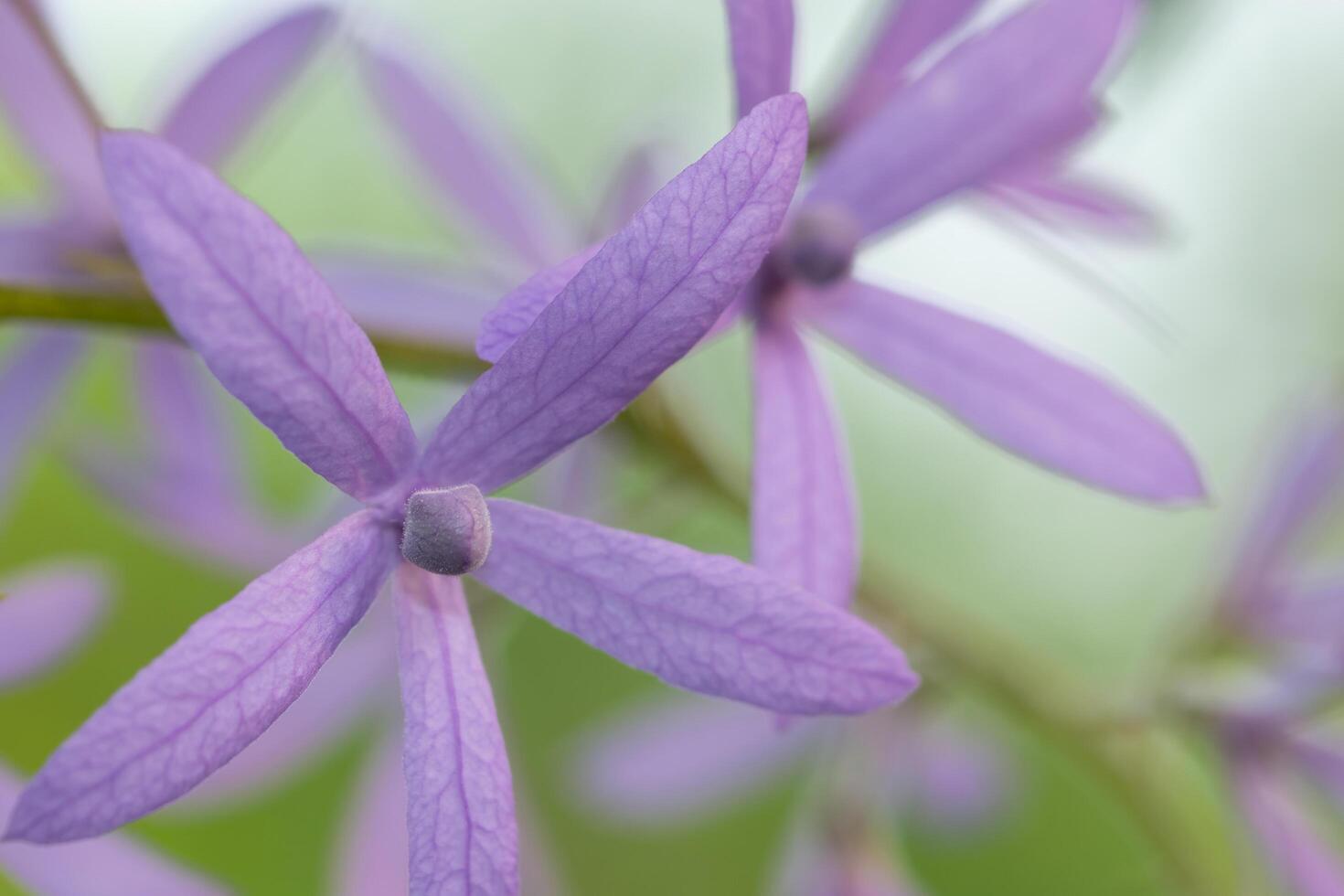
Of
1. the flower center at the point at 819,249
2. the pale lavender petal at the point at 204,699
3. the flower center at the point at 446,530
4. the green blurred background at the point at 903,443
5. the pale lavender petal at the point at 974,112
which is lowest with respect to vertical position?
the green blurred background at the point at 903,443

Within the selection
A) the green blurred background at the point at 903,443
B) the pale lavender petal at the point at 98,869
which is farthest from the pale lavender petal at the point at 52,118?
the green blurred background at the point at 903,443

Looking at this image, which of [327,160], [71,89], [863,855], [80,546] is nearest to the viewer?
[71,89]

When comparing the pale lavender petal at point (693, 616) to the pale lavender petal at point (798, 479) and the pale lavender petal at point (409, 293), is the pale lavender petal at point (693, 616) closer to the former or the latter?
the pale lavender petal at point (798, 479)

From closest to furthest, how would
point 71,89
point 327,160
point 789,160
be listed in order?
point 789,160 < point 71,89 < point 327,160

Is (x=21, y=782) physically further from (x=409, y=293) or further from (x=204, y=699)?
(x=409, y=293)

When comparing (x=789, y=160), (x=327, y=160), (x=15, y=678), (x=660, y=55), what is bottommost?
(x=327, y=160)

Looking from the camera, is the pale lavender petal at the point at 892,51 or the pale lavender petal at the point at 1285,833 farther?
the pale lavender petal at the point at 1285,833

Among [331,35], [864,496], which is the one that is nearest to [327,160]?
[864,496]

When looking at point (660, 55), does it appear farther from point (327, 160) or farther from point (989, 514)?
point (989, 514)

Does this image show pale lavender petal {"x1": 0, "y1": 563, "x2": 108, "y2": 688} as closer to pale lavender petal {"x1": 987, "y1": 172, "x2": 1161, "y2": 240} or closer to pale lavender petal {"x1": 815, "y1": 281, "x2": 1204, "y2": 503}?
pale lavender petal {"x1": 815, "y1": 281, "x2": 1204, "y2": 503}
